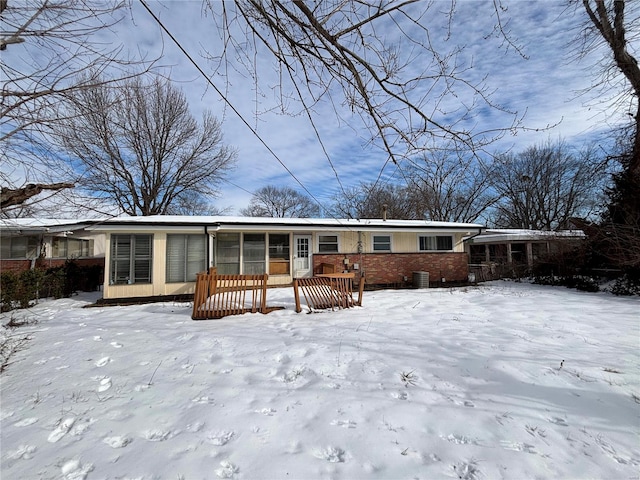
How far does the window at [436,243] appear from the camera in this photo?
1421 cm

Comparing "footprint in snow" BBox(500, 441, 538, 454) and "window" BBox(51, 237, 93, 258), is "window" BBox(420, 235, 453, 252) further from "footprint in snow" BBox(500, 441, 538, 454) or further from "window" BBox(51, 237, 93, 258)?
"window" BBox(51, 237, 93, 258)

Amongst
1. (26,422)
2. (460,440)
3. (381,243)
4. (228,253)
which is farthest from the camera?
(381,243)

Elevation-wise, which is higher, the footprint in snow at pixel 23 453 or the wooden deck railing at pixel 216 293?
the wooden deck railing at pixel 216 293

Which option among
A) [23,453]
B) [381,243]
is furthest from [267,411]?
[381,243]

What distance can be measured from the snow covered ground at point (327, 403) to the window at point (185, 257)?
4.73 m

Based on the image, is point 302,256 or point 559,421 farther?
point 302,256

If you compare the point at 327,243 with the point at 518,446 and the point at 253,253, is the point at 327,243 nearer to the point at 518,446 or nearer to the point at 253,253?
the point at 253,253

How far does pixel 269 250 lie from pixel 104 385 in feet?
31.6

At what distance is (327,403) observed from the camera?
2.96 meters

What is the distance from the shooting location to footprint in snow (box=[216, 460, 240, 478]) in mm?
2006

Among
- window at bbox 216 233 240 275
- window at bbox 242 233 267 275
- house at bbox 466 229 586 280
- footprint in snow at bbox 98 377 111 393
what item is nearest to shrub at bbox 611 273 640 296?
house at bbox 466 229 586 280

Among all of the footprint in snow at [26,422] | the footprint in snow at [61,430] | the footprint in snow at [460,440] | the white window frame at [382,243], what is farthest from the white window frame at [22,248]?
the footprint in snow at [460,440]

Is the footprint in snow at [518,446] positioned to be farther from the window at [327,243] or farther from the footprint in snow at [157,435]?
the window at [327,243]

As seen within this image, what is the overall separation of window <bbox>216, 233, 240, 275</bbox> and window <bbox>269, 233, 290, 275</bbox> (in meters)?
1.46
